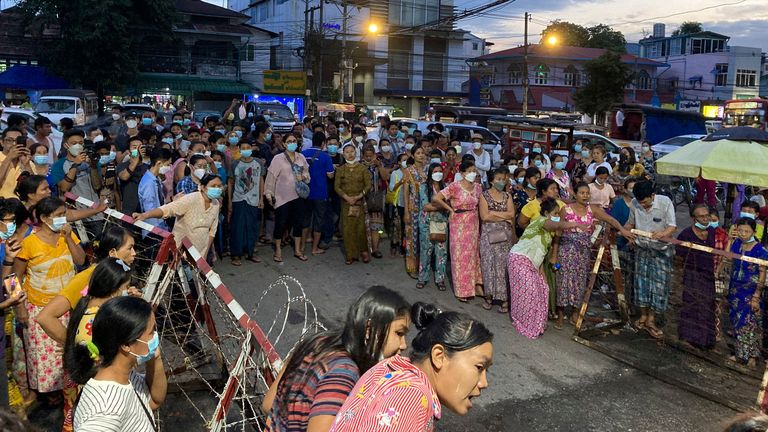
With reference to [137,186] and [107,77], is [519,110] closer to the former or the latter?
[107,77]

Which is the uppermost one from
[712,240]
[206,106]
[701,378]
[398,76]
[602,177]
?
[398,76]

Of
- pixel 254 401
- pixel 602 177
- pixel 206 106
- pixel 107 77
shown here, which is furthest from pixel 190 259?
pixel 206 106

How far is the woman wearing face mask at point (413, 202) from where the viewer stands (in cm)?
851

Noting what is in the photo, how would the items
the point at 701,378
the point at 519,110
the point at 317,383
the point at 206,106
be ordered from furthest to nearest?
the point at 519,110 < the point at 206,106 < the point at 701,378 < the point at 317,383

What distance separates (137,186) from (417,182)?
3.56 m

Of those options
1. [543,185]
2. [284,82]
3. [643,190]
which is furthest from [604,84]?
[543,185]

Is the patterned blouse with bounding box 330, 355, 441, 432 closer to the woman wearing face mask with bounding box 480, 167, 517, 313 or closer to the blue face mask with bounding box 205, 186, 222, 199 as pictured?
the blue face mask with bounding box 205, 186, 222, 199

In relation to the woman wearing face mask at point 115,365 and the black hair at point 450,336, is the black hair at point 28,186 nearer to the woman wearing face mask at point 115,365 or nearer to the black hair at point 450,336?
the woman wearing face mask at point 115,365

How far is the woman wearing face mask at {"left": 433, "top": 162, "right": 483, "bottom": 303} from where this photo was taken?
7.75m

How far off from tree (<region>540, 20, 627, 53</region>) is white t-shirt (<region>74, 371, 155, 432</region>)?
2272 inches

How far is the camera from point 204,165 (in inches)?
294

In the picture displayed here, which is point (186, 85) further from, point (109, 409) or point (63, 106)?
point (109, 409)

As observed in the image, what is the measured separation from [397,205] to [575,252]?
2.95m

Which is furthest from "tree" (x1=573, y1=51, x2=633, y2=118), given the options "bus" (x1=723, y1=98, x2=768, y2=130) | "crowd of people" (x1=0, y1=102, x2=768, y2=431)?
"crowd of people" (x1=0, y1=102, x2=768, y2=431)
